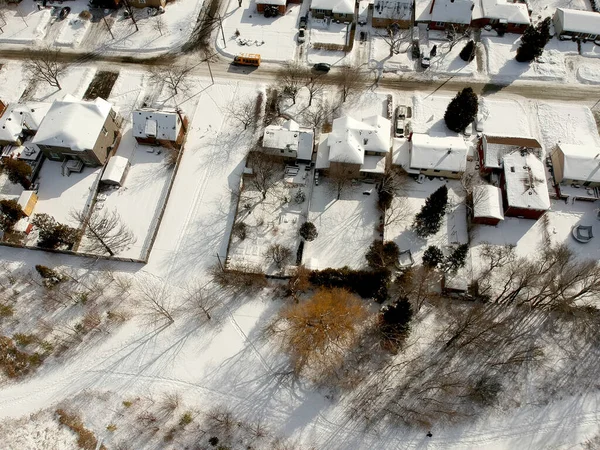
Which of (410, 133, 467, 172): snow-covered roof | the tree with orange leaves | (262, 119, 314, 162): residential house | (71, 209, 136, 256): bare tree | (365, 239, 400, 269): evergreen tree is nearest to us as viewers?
the tree with orange leaves

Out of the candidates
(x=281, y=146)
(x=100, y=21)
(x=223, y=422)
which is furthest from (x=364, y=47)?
(x=223, y=422)

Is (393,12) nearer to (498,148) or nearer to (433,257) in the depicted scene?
(498,148)

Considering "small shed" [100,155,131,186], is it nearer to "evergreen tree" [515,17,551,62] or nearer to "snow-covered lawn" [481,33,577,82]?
"snow-covered lawn" [481,33,577,82]

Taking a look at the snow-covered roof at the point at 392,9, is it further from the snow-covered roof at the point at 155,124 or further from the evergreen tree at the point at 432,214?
the snow-covered roof at the point at 155,124

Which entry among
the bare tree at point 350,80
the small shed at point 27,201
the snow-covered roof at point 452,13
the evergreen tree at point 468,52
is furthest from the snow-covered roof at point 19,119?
the evergreen tree at point 468,52

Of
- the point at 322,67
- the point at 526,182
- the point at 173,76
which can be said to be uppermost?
the point at 173,76

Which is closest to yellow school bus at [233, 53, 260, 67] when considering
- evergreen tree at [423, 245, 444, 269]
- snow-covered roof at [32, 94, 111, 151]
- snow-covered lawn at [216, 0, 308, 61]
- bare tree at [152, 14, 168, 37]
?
snow-covered lawn at [216, 0, 308, 61]

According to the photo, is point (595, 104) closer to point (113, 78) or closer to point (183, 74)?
point (183, 74)

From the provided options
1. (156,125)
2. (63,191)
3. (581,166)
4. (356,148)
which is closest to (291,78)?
(356,148)
